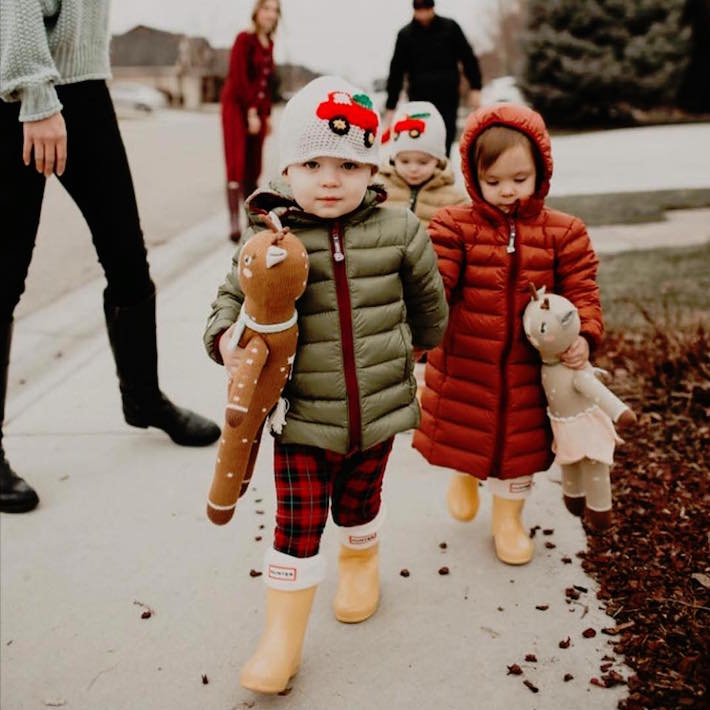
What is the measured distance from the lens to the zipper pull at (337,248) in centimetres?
212

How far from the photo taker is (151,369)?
343cm

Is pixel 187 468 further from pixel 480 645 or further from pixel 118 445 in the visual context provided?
pixel 480 645

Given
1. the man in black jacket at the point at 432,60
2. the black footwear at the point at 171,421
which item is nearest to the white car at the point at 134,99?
the man in black jacket at the point at 432,60

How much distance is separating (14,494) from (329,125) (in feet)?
5.91

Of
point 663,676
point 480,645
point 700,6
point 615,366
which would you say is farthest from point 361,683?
point 700,6

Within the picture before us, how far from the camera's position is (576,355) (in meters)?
2.44

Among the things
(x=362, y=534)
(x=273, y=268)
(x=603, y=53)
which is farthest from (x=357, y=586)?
(x=603, y=53)

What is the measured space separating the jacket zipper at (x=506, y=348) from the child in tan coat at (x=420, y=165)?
1265 mm

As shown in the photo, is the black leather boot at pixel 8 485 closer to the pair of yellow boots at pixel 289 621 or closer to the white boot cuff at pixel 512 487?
the pair of yellow boots at pixel 289 621

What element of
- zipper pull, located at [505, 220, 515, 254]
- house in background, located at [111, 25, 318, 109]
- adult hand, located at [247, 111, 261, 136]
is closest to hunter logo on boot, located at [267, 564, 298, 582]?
zipper pull, located at [505, 220, 515, 254]

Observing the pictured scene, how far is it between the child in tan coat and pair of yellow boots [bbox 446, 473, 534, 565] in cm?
133

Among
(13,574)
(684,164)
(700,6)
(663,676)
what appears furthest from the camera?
(700,6)

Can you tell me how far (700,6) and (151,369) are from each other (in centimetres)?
2211

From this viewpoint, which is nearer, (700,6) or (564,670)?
(564,670)
